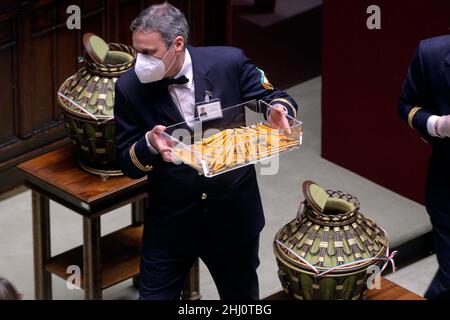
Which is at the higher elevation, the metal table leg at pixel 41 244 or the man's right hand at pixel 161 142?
the man's right hand at pixel 161 142

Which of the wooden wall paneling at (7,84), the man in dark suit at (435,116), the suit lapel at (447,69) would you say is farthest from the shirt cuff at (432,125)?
the wooden wall paneling at (7,84)

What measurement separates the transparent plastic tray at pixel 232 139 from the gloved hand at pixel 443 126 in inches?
19.7

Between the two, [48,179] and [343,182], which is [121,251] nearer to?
[48,179]

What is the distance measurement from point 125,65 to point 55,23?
4.83ft

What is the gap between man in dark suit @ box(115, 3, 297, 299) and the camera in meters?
4.82

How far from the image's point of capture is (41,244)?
5.88m

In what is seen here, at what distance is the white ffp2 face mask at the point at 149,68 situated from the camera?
479cm

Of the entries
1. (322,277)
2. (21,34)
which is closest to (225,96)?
(322,277)

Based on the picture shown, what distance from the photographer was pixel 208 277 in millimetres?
6457

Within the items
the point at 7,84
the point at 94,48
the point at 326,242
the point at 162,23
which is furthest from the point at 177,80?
the point at 7,84

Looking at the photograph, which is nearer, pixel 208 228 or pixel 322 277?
pixel 322 277

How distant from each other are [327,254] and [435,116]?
2.18 ft

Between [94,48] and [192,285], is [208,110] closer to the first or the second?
[94,48]

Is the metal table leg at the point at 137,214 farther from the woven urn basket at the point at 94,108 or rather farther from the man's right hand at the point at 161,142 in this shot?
the man's right hand at the point at 161,142
